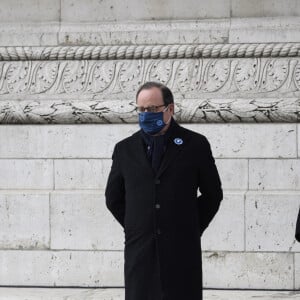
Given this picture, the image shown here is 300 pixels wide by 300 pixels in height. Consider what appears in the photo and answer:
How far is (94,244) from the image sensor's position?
10.4 metres

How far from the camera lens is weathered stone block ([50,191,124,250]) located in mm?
10461

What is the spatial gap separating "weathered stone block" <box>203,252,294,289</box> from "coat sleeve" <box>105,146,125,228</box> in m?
2.71

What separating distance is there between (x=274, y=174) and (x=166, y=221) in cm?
318

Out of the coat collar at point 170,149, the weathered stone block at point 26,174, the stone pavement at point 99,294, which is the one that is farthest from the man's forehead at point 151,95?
the weathered stone block at point 26,174

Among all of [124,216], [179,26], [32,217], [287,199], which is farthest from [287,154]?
[124,216]

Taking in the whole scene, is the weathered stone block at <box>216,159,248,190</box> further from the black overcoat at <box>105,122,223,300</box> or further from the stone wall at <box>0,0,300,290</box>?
the black overcoat at <box>105,122,223,300</box>

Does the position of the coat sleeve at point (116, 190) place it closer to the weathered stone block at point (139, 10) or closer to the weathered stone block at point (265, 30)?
the weathered stone block at point (265, 30)

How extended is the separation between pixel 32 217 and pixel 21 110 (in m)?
0.91

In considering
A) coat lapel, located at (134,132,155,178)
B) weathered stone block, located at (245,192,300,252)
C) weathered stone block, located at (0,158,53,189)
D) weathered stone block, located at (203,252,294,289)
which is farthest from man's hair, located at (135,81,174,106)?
weathered stone block, located at (0,158,53,189)

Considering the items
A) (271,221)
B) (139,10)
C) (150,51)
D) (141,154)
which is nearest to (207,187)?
(141,154)

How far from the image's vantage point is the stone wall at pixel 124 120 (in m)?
10.2

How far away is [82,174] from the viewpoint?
1060 centimetres

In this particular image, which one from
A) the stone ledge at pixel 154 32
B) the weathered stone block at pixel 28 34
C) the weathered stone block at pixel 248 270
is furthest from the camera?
the weathered stone block at pixel 28 34

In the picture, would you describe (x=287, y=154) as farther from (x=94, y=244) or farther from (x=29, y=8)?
(x=29, y=8)
